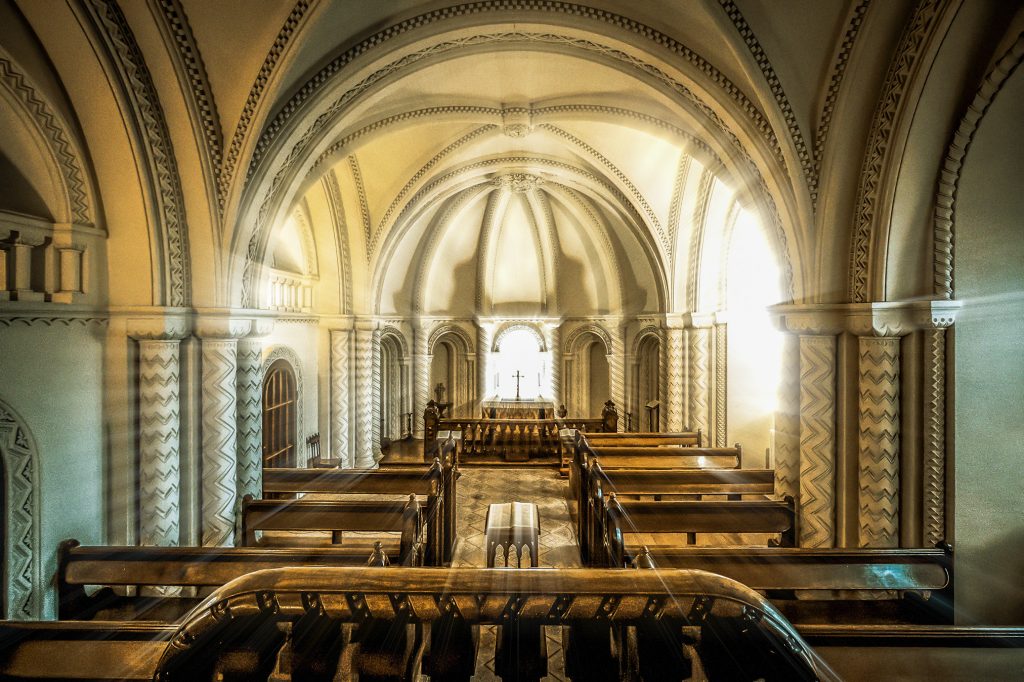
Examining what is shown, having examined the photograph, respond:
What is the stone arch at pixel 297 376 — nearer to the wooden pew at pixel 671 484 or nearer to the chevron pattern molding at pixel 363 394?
the chevron pattern molding at pixel 363 394

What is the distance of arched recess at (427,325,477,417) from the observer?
1664 cm

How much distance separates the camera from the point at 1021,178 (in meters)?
4.52

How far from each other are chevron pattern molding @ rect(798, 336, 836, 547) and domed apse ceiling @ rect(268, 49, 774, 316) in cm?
257

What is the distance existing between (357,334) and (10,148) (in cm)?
684

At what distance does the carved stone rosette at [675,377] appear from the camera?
37.9 ft

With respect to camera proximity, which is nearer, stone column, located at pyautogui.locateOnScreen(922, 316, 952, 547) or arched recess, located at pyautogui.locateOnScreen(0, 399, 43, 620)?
arched recess, located at pyautogui.locateOnScreen(0, 399, 43, 620)

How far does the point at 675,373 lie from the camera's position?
462 inches

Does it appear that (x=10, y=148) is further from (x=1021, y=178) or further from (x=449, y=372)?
(x=449, y=372)

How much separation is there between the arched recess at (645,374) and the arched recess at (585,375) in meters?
1.46

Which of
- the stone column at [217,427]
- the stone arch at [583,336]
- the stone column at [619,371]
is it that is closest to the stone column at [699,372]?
the stone column at [619,371]

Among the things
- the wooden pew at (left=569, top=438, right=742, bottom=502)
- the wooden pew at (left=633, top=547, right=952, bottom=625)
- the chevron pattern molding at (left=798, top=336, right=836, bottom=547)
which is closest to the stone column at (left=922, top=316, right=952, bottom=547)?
the chevron pattern molding at (left=798, top=336, right=836, bottom=547)

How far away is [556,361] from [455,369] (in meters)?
3.24

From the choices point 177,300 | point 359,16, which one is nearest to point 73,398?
point 177,300

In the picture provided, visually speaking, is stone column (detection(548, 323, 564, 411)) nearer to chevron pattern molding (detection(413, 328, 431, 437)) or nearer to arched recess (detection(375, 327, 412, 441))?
chevron pattern molding (detection(413, 328, 431, 437))
